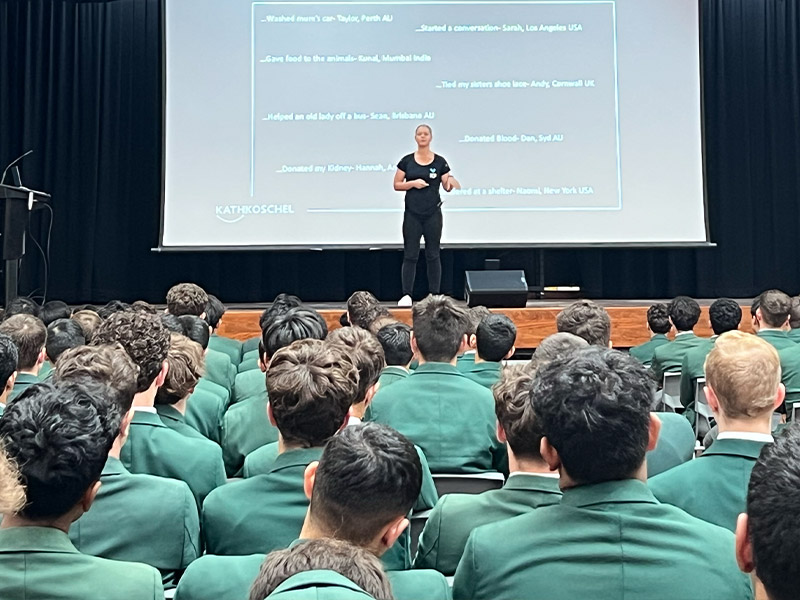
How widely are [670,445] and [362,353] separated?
86 centimetres

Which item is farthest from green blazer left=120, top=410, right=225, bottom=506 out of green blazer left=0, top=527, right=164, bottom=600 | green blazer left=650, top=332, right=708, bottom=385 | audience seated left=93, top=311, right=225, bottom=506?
green blazer left=650, top=332, right=708, bottom=385

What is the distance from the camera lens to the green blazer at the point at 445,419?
248cm

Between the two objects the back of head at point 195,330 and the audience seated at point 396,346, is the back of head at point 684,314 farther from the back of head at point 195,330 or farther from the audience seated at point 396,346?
the back of head at point 195,330

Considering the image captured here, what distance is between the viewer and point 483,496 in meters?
1.64

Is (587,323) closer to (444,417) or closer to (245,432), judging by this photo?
(444,417)

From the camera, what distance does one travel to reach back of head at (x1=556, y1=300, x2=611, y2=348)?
3512 millimetres

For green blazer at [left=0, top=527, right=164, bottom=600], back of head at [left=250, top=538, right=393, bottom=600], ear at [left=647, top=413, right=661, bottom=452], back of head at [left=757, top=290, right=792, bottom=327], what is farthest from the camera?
back of head at [left=757, top=290, right=792, bottom=327]

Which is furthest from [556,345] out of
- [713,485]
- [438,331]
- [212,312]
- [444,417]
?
[212,312]

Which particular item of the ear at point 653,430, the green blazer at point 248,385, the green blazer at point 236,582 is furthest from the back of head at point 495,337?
the green blazer at point 236,582

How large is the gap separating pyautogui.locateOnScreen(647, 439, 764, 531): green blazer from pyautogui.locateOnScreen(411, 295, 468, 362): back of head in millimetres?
1254

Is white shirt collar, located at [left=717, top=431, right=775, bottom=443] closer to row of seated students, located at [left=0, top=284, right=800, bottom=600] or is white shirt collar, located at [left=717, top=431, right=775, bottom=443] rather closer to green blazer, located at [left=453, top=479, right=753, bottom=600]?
row of seated students, located at [left=0, top=284, right=800, bottom=600]

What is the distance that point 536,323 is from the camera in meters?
5.90

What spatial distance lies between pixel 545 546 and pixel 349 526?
0.99 feet

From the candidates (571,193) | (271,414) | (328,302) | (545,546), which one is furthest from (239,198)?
(545,546)
